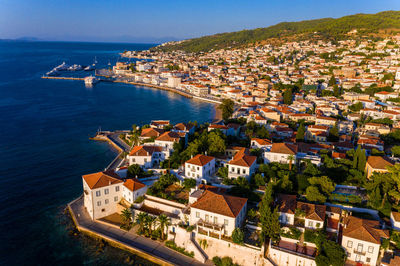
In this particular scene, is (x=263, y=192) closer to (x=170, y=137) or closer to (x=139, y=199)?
(x=139, y=199)

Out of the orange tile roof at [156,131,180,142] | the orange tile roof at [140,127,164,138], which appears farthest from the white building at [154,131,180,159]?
the orange tile roof at [140,127,164,138]

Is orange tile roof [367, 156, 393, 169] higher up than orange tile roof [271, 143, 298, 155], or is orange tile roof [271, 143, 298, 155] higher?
orange tile roof [271, 143, 298, 155]

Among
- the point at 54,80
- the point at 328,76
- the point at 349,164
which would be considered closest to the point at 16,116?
the point at 54,80

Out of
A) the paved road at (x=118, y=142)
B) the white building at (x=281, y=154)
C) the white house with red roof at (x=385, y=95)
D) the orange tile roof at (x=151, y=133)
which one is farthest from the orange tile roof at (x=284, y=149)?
the white house with red roof at (x=385, y=95)

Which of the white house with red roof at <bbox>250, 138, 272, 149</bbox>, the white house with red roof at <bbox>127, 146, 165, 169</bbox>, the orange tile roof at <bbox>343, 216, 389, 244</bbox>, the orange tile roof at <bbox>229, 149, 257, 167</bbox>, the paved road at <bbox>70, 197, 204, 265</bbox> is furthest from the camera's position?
the white house with red roof at <bbox>250, 138, 272, 149</bbox>

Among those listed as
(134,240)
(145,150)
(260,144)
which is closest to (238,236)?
(134,240)

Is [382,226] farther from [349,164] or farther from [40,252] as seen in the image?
[40,252]

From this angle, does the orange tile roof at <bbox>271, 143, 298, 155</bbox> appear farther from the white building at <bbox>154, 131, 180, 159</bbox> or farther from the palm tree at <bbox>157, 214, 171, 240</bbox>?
the palm tree at <bbox>157, 214, 171, 240</bbox>
